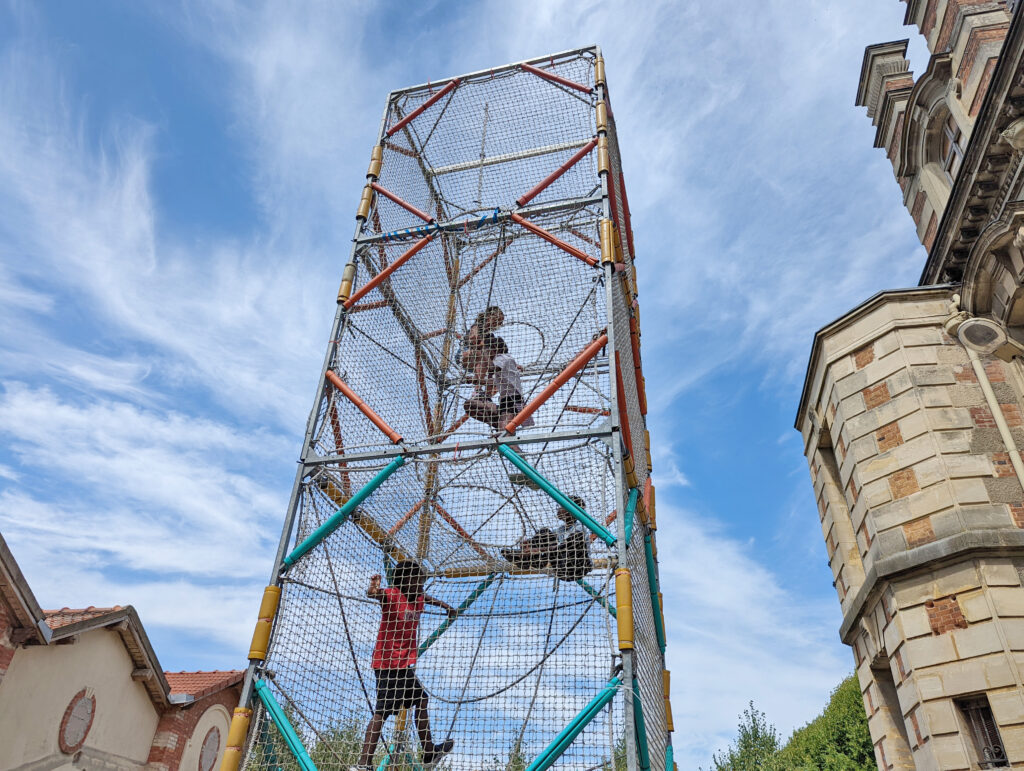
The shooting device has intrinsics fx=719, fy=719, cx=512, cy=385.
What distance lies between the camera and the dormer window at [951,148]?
16.8 m

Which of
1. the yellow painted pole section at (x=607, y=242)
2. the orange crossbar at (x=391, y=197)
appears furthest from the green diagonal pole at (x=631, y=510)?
the orange crossbar at (x=391, y=197)

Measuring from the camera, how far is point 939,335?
12203 millimetres

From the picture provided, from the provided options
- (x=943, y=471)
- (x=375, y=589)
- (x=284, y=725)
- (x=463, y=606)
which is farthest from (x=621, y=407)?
→ (x=943, y=471)

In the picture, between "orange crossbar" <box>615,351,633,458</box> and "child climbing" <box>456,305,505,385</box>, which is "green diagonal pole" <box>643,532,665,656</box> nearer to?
"orange crossbar" <box>615,351,633,458</box>

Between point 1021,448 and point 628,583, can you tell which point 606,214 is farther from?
point 1021,448

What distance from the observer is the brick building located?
41.3 ft

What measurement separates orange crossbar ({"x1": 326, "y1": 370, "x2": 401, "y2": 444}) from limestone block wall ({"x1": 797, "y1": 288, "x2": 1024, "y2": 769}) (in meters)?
7.66

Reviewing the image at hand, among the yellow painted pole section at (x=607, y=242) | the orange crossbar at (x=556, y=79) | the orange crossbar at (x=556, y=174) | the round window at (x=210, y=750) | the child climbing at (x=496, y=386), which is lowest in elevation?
the round window at (x=210, y=750)

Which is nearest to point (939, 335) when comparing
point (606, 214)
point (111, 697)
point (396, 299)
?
point (606, 214)

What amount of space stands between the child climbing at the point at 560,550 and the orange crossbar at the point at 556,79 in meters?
6.40

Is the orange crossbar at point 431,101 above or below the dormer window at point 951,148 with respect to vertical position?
below

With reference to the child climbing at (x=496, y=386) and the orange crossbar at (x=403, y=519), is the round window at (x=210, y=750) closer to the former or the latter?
the orange crossbar at (x=403, y=519)

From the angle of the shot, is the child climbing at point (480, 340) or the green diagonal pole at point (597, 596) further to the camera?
the child climbing at point (480, 340)

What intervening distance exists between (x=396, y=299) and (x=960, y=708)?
921 centimetres
